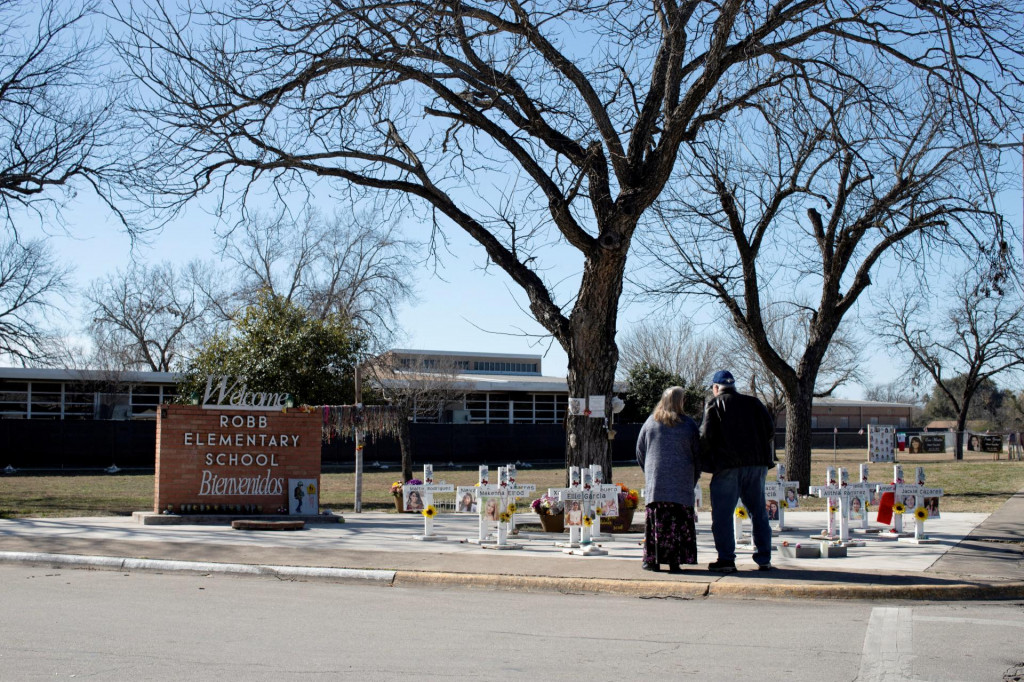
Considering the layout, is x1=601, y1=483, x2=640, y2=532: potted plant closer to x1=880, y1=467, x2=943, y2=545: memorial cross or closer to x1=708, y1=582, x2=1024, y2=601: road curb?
x1=880, y1=467, x2=943, y2=545: memorial cross

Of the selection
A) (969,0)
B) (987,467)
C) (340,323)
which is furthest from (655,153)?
(987,467)

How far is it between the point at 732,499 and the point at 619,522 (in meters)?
4.17

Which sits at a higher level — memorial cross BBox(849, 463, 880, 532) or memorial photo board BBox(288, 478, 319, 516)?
memorial cross BBox(849, 463, 880, 532)

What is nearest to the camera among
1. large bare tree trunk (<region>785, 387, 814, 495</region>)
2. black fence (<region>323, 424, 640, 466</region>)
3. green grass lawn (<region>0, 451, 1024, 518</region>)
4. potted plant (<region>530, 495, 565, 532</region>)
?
potted plant (<region>530, 495, 565, 532</region>)

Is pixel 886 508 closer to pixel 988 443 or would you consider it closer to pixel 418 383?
pixel 418 383

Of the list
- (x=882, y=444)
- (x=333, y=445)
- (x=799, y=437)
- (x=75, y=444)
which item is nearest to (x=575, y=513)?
(x=799, y=437)

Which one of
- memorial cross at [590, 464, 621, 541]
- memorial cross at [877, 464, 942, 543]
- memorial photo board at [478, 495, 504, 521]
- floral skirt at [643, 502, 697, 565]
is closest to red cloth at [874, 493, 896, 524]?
Answer: memorial cross at [877, 464, 942, 543]

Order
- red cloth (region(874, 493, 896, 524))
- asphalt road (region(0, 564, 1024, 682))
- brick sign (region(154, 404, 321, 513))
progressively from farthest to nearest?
1. brick sign (region(154, 404, 321, 513))
2. red cloth (region(874, 493, 896, 524))
3. asphalt road (region(0, 564, 1024, 682))

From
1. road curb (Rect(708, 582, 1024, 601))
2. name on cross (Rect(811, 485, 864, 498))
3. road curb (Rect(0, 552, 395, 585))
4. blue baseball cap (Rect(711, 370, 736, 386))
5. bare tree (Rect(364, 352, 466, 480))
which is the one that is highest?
bare tree (Rect(364, 352, 466, 480))

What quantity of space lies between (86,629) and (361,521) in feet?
27.7

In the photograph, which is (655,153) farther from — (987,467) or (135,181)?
(987,467)

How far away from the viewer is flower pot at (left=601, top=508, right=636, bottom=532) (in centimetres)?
1307

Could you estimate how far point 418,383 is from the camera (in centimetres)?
4141

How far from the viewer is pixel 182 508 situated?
1484cm
